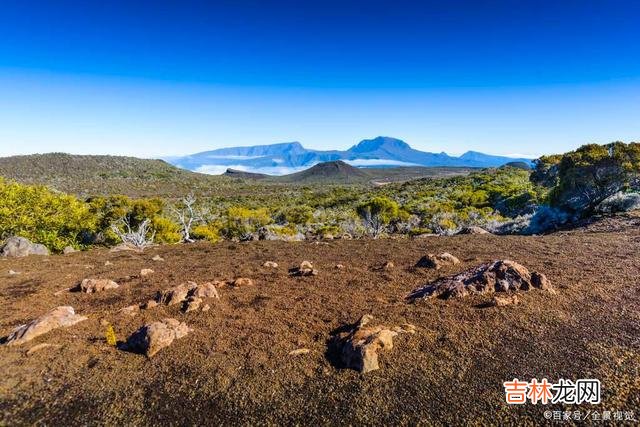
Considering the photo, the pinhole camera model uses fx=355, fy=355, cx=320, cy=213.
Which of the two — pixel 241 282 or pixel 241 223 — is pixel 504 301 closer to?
pixel 241 282

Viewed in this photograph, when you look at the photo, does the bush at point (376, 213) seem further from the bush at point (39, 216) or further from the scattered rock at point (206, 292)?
the bush at point (39, 216)

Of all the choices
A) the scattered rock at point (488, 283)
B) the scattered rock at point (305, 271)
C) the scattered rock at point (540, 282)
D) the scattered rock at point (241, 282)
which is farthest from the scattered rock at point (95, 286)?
the scattered rock at point (540, 282)

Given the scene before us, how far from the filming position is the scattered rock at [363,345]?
4.89m

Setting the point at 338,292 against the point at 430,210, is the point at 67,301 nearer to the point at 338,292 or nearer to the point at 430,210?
the point at 338,292

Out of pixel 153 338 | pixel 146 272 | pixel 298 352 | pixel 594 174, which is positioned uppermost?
pixel 594 174

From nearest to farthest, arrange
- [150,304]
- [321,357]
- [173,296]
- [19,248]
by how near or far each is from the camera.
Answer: [321,357]
[150,304]
[173,296]
[19,248]

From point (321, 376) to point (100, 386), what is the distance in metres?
2.99

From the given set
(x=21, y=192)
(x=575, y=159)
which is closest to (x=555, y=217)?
(x=575, y=159)

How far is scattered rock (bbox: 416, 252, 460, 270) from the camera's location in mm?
9203

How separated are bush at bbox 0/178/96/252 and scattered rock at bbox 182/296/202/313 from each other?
13363 mm

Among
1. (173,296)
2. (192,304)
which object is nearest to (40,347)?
(173,296)

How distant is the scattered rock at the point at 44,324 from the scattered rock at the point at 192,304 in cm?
183

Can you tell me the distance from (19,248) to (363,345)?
1581 centimetres

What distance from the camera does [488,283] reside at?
280 inches
